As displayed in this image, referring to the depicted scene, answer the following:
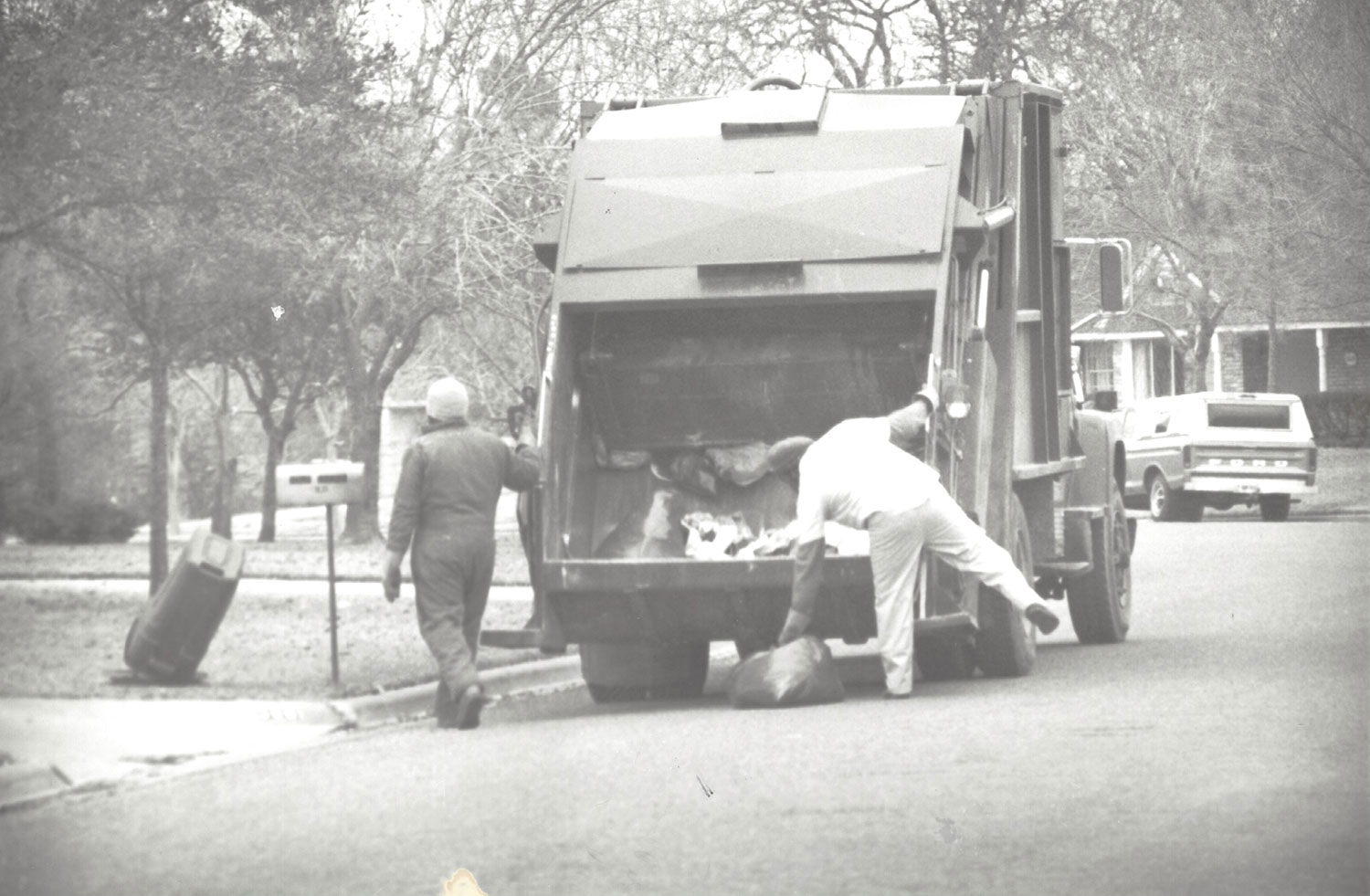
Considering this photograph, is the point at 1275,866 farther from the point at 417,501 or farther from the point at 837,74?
the point at 837,74

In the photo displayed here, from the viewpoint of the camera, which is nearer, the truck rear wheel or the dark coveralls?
the dark coveralls

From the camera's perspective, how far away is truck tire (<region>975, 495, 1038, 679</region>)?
37.2ft

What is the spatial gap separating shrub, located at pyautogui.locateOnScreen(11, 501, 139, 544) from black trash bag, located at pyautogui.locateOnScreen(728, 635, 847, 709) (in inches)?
304

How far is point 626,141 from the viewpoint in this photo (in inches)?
458

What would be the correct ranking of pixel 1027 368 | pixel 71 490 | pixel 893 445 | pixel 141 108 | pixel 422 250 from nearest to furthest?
pixel 893 445
pixel 1027 368
pixel 141 108
pixel 71 490
pixel 422 250

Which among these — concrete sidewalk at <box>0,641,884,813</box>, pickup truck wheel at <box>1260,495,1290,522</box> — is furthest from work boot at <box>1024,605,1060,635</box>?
pickup truck wheel at <box>1260,495,1290,522</box>

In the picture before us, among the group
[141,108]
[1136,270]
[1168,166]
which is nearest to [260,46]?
[141,108]

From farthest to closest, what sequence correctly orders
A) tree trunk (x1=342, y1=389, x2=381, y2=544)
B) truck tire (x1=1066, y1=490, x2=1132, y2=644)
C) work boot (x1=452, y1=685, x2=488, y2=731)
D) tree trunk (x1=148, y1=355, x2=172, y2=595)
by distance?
tree trunk (x1=342, y1=389, x2=381, y2=544) → tree trunk (x1=148, y1=355, x2=172, y2=595) → truck tire (x1=1066, y1=490, x2=1132, y2=644) → work boot (x1=452, y1=685, x2=488, y2=731)

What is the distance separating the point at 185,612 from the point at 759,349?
340cm

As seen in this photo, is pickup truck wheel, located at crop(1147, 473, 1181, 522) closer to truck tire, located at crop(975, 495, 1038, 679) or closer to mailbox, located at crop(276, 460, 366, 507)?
truck tire, located at crop(975, 495, 1038, 679)

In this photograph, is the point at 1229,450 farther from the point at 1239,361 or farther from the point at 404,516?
the point at 404,516

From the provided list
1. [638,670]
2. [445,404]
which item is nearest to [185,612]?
[445,404]

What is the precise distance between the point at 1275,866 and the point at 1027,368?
6.48 meters

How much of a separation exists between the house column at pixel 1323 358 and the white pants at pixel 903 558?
111 feet
